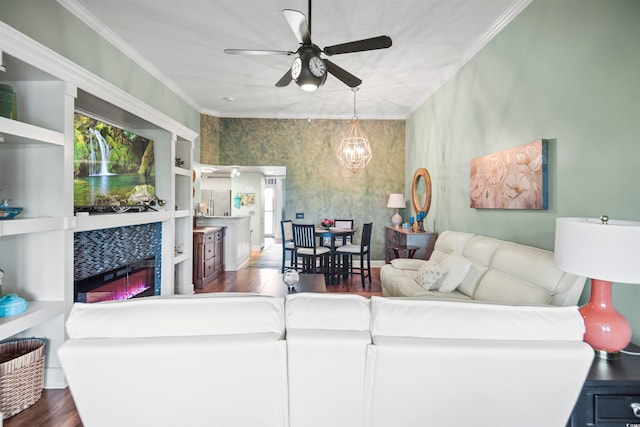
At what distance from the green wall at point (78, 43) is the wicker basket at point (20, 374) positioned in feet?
7.47

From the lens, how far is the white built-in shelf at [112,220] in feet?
8.11

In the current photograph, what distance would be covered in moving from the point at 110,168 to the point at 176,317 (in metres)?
2.35

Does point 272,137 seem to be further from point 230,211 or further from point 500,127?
point 500,127

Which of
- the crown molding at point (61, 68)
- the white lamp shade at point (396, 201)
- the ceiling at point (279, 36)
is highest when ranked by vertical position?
the ceiling at point (279, 36)

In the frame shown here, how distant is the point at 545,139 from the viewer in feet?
8.20

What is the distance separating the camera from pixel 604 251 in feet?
4.56

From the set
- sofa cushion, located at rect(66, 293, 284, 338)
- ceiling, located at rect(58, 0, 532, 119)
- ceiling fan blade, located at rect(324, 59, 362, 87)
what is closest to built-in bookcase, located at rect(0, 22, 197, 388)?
ceiling, located at rect(58, 0, 532, 119)

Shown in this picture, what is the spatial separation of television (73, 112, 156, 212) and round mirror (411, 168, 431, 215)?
3.99 metres

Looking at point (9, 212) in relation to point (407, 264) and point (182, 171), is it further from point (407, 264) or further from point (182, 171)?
point (407, 264)

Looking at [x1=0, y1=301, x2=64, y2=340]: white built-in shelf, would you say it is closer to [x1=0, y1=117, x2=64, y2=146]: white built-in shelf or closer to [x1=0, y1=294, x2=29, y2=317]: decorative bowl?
[x1=0, y1=294, x2=29, y2=317]: decorative bowl

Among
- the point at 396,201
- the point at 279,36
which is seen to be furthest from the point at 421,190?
the point at 279,36

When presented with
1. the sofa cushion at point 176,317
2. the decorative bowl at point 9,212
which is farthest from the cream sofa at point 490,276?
the decorative bowl at point 9,212

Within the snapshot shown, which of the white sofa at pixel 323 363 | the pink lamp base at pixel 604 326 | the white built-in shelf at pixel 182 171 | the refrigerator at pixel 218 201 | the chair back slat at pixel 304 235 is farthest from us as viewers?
the refrigerator at pixel 218 201

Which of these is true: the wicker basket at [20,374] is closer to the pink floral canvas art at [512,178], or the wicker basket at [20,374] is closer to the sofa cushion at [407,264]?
the sofa cushion at [407,264]
